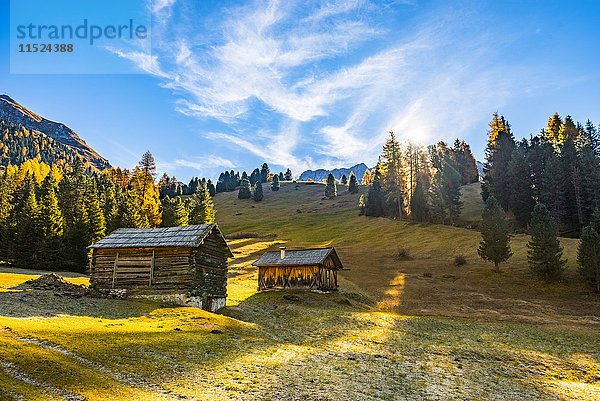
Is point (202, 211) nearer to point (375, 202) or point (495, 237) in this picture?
point (375, 202)

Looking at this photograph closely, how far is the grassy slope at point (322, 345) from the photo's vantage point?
11617mm

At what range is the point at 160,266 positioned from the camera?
29.1m

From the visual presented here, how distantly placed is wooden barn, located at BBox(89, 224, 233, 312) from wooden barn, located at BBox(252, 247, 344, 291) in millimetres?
13771

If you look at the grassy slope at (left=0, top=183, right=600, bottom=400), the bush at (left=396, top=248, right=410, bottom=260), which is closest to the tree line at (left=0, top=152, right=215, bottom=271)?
the grassy slope at (left=0, top=183, right=600, bottom=400)

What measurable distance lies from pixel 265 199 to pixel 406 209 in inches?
3563

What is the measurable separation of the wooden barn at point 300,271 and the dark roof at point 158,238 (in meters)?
14.4

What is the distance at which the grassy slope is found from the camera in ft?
38.1

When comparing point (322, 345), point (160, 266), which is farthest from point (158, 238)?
point (322, 345)

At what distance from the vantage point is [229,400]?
1062 cm

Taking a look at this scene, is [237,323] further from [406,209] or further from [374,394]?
[406,209]

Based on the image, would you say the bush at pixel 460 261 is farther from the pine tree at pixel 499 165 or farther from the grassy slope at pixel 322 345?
the pine tree at pixel 499 165

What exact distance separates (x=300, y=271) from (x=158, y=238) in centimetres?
1863

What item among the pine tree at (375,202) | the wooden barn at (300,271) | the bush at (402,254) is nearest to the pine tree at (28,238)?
the wooden barn at (300,271)

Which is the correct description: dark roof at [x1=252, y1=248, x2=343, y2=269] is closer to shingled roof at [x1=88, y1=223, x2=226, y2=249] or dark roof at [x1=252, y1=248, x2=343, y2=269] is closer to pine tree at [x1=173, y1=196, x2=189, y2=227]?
shingled roof at [x1=88, y1=223, x2=226, y2=249]
